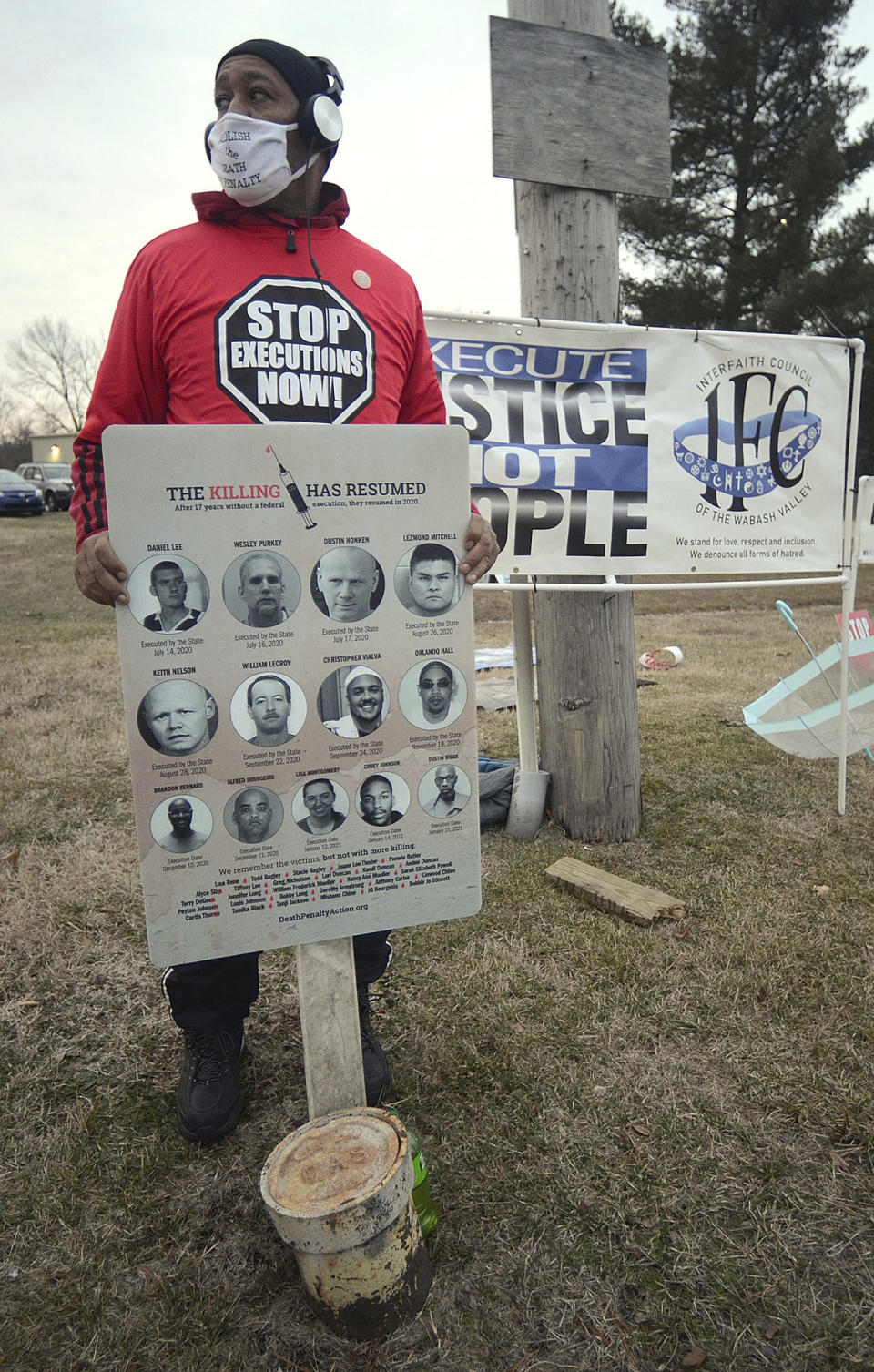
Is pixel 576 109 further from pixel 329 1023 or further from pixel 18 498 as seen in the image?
pixel 18 498

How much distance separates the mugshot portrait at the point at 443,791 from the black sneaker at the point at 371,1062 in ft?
2.17

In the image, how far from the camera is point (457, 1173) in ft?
6.17

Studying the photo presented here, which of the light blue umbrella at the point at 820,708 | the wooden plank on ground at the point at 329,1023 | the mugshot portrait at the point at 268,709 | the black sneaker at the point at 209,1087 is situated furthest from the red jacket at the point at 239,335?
the light blue umbrella at the point at 820,708

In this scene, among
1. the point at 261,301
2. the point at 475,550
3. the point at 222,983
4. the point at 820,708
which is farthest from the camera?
the point at 820,708

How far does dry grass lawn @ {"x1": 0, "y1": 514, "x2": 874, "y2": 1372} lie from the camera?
1.54 m

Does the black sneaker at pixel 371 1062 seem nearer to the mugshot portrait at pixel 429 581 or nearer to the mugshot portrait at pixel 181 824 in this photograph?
the mugshot portrait at pixel 181 824

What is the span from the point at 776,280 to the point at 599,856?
A: 17.6 m

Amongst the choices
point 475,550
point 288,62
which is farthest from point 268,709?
point 288,62

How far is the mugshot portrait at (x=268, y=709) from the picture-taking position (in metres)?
1.52

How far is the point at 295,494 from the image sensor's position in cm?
149

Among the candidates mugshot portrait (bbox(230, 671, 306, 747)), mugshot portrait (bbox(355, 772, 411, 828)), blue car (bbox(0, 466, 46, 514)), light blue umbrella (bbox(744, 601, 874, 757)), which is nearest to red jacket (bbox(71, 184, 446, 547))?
mugshot portrait (bbox(230, 671, 306, 747))

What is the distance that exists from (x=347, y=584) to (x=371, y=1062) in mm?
1235

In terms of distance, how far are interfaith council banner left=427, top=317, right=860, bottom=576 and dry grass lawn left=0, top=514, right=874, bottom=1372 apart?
1240mm

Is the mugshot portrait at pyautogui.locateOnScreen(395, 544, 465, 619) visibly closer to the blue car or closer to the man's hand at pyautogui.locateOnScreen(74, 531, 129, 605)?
the man's hand at pyautogui.locateOnScreen(74, 531, 129, 605)
